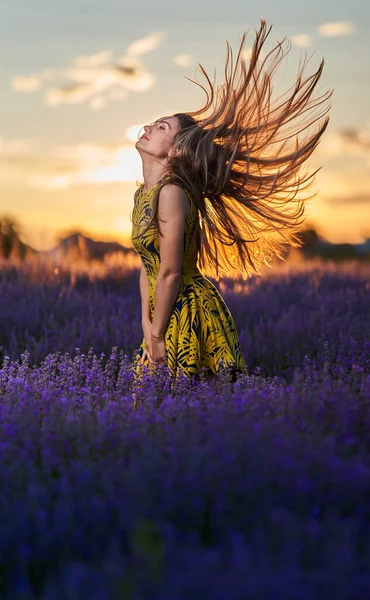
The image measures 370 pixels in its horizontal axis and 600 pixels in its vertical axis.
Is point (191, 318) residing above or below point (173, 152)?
below

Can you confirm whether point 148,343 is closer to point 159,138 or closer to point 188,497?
point 159,138

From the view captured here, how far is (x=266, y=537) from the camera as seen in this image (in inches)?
74.4

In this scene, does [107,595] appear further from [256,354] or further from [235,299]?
[235,299]

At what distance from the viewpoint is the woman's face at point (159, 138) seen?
4.61 meters

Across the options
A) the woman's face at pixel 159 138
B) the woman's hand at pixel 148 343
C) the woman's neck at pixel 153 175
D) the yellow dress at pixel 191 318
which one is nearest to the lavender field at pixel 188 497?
the yellow dress at pixel 191 318

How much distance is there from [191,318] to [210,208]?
2.49 ft

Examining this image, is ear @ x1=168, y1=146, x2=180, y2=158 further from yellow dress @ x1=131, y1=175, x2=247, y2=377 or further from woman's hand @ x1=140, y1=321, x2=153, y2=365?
woman's hand @ x1=140, y1=321, x2=153, y2=365

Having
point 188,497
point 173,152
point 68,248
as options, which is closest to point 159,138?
point 173,152

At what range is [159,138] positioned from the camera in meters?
4.62

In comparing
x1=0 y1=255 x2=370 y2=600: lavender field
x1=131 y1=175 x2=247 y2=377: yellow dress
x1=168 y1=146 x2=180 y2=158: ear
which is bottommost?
x1=0 y1=255 x2=370 y2=600: lavender field

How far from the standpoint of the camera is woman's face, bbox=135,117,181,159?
4609mm

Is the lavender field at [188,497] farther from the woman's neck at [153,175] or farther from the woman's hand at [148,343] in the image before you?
the woman's neck at [153,175]

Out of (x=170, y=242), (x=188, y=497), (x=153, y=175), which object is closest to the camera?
(x=188, y=497)

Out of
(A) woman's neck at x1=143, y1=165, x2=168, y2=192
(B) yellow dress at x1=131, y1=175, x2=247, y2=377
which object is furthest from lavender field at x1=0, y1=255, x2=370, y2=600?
(A) woman's neck at x1=143, y1=165, x2=168, y2=192
